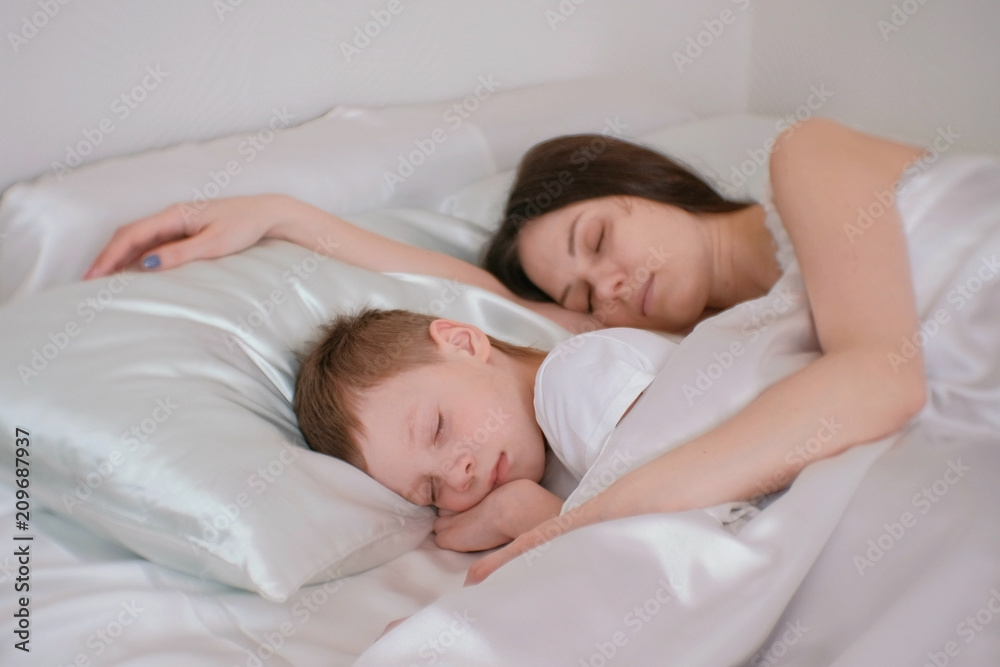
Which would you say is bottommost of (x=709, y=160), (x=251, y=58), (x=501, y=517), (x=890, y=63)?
(x=501, y=517)

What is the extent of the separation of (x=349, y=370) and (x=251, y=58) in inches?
31.0

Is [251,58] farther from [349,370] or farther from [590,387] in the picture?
[590,387]

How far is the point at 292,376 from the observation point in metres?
1.27

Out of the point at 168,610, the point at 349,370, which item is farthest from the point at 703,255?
the point at 168,610

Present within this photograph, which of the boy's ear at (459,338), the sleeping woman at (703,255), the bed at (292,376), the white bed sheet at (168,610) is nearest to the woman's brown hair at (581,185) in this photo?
the sleeping woman at (703,255)

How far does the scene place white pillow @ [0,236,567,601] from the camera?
974mm

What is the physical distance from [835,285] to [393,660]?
0.69m

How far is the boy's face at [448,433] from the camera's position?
3.76 feet

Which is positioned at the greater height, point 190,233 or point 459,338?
point 190,233

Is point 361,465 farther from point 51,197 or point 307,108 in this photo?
point 307,108

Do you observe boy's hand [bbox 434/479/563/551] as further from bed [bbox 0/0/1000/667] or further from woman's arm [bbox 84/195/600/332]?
woman's arm [bbox 84/195/600/332]

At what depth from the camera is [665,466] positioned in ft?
3.16

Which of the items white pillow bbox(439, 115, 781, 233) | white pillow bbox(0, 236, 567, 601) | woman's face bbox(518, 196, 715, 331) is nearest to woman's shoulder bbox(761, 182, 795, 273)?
woman's face bbox(518, 196, 715, 331)

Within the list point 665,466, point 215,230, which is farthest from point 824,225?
point 215,230
